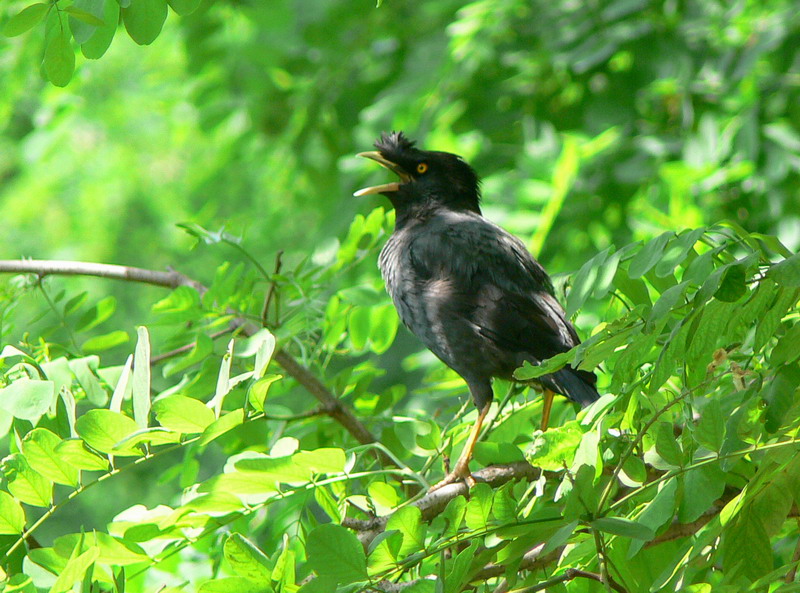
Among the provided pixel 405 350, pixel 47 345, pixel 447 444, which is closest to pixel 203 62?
pixel 405 350

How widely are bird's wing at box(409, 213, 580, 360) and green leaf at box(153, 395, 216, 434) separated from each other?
59.7 inches

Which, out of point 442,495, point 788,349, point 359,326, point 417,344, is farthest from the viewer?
point 417,344

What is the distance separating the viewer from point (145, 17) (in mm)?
1788

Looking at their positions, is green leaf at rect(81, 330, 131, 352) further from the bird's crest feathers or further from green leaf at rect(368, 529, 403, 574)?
the bird's crest feathers

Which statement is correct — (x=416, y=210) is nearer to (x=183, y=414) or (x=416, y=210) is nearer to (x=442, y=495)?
(x=442, y=495)

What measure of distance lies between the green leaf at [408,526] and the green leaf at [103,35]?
1.06 meters

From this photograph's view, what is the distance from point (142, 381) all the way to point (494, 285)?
1.63 metres

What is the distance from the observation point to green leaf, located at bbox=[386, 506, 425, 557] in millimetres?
1640

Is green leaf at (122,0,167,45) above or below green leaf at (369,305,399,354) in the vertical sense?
above

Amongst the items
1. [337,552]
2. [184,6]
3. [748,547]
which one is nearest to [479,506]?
[337,552]

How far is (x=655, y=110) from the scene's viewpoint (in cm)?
589

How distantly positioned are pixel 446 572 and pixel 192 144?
29.9ft

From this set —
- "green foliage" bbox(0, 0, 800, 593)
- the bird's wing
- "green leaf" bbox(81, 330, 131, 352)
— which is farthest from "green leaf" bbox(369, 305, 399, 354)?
"green leaf" bbox(81, 330, 131, 352)

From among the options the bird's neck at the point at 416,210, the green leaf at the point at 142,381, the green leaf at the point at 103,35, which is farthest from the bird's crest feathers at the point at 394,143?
the green leaf at the point at 142,381
